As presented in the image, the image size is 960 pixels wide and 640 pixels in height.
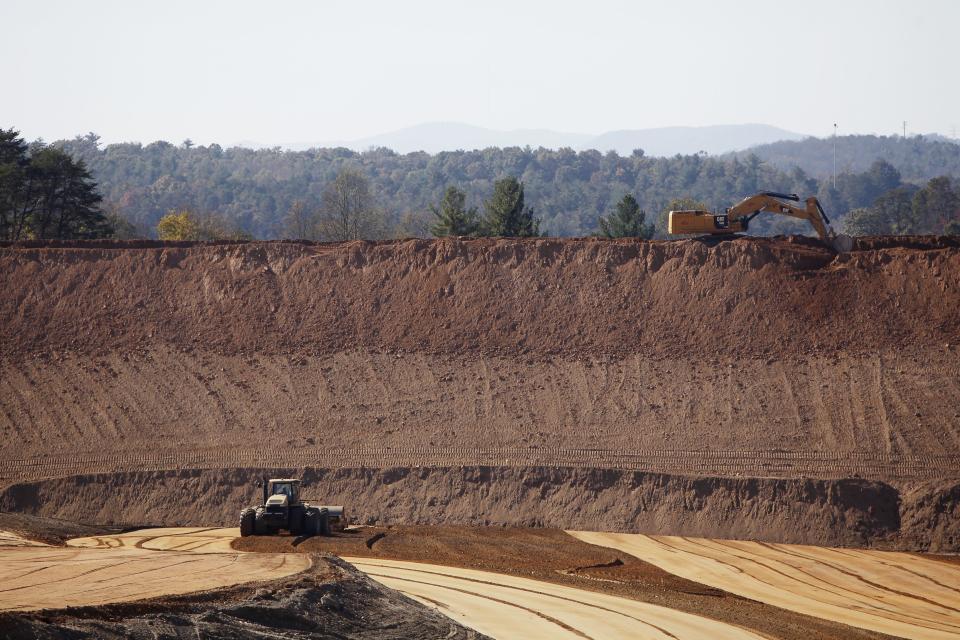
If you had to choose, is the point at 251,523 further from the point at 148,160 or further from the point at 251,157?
the point at 251,157

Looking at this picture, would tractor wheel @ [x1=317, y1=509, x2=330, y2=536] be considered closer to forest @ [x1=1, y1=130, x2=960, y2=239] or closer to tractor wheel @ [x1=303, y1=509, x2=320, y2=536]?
tractor wheel @ [x1=303, y1=509, x2=320, y2=536]

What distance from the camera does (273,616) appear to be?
51.7 feet

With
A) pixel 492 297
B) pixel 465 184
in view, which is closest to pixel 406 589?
pixel 492 297

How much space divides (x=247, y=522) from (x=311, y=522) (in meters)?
1.49

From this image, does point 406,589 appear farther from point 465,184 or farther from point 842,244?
point 465,184

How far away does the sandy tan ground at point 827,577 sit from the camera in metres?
20.9

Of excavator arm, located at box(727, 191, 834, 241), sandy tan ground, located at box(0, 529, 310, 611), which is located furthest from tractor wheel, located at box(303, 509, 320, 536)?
excavator arm, located at box(727, 191, 834, 241)

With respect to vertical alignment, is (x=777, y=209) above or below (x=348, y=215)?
below

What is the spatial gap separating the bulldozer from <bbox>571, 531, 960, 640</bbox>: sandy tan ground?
6.64 m

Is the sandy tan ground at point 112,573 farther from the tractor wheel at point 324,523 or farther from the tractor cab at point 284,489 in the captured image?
the tractor wheel at point 324,523

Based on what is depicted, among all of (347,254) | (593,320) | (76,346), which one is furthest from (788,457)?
(76,346)

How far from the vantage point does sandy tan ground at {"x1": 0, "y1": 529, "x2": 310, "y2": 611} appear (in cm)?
1609

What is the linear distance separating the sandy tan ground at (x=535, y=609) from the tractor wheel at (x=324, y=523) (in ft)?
8.59

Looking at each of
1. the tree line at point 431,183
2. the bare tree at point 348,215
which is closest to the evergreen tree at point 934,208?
the tree line at point 431,183
